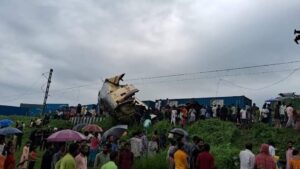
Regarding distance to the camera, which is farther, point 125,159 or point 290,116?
point 290,116

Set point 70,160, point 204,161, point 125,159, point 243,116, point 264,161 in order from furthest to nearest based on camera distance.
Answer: point 243,116, point 125,159, point 204,161, point 264,161, point 70,160

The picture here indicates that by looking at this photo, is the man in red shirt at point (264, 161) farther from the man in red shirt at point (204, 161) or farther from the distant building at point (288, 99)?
the distant building at point (288, 99)

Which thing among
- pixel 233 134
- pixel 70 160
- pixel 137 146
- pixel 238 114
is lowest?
pixel 70 160

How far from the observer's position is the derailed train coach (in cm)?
3338

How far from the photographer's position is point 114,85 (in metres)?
35.9

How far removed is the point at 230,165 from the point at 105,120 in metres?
18.8

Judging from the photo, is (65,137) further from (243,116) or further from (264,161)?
(243,116)

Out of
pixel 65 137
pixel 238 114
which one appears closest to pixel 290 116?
pixel 238 114

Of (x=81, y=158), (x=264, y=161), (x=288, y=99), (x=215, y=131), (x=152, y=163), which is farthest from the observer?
(x=288, y=99)

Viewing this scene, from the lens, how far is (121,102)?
33.2m

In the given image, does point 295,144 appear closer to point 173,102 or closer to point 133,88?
point 133,88

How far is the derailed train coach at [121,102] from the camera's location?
33.4 m

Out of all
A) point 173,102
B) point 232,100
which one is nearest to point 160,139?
point 232,100

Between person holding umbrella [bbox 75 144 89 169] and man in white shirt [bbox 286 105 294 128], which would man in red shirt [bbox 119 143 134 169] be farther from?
man in white shirt [bbox 286 105 294 128]
